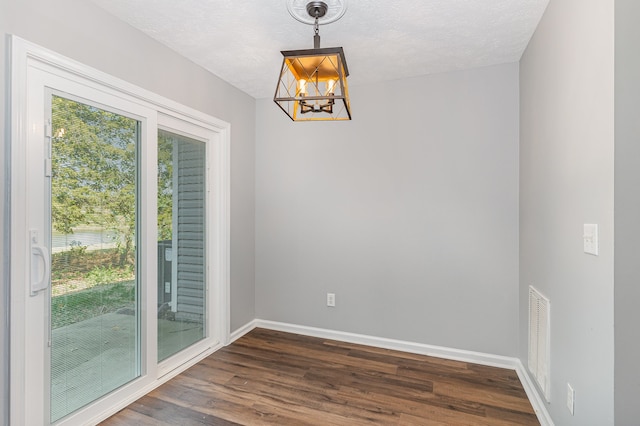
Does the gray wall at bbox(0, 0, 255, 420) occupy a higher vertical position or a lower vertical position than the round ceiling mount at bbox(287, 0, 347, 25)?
lower

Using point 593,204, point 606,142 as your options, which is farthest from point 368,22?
point 593,204

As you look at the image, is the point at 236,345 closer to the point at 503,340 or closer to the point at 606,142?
the point at 503,340

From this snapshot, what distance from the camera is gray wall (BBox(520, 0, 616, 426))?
4.09 feet

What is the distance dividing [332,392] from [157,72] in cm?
268

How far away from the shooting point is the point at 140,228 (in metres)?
2.30

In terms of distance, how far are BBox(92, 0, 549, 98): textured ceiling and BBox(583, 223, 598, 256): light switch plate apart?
141cm

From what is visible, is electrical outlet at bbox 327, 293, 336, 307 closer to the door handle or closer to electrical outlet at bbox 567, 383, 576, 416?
electrical outlet at bbox 567, 383, 576, 416

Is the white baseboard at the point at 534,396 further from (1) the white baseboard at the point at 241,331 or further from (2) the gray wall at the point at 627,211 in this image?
(1) the white baseboard at the point at 241,331

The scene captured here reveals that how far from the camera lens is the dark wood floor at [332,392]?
80.5 inches

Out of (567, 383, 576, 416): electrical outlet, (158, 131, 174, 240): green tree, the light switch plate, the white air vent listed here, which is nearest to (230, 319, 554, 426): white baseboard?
the white air vent

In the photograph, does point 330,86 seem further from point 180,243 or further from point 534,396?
point 534,396

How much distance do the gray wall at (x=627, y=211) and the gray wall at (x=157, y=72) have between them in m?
2.58

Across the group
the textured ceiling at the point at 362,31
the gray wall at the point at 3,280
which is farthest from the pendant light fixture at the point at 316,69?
the gray wall at the point at 3,280

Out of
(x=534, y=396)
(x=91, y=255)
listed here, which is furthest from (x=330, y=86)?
(x=534, y=396)
